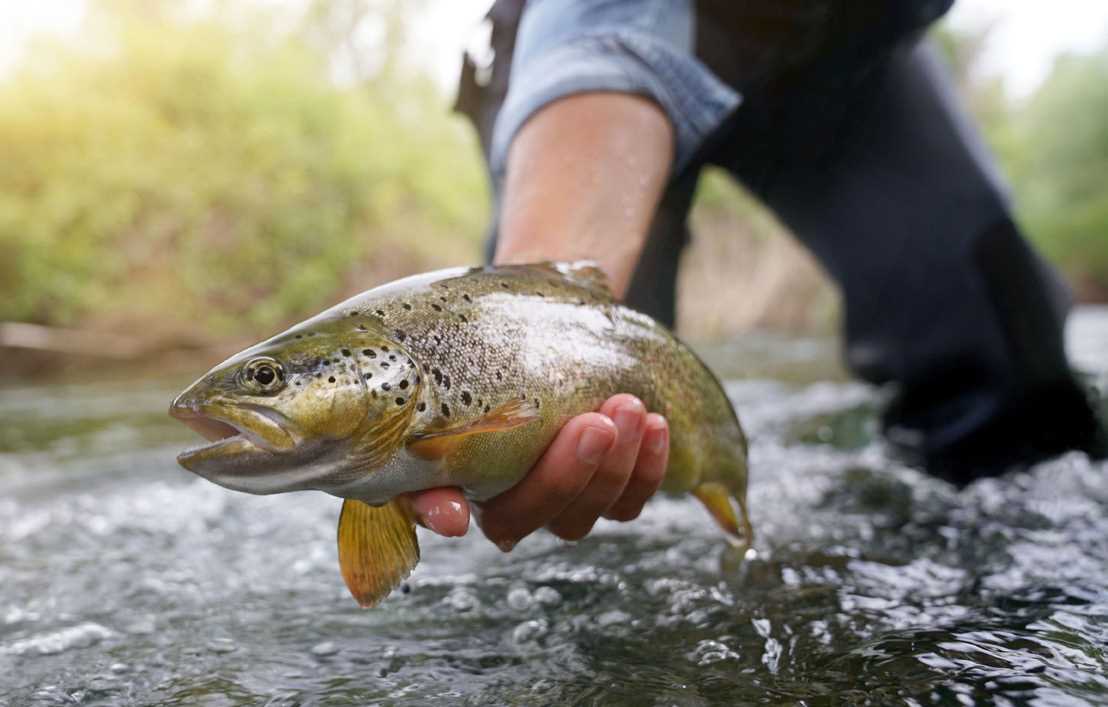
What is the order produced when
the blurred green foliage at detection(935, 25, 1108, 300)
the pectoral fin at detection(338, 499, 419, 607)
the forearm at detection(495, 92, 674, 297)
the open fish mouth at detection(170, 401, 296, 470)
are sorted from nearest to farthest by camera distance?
the open fish mouth at detection(170, 401, 296, 470)
the pectoral fin at detection(338, 499, 419, 607)
the forearm at detection(495, 92, 674, 297)
the blurred green foliage at detection(935, 25, 1108, 300)

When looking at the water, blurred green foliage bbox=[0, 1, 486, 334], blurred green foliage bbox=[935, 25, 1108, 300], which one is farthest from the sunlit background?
the water

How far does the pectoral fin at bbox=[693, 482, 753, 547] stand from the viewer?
6.63 ft

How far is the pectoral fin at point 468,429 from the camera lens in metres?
1.37

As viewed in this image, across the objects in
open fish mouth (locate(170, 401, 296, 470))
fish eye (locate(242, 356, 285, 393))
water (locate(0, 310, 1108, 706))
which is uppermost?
fish eye (locate(242, 356, 285, 393))

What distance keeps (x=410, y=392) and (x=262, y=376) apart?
0.73 ft

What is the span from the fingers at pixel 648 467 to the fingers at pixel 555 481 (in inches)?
3.1

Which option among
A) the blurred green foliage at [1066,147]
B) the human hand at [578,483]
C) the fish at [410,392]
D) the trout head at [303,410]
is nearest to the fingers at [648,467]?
the human hand at [578,483]

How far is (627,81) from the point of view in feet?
6.95

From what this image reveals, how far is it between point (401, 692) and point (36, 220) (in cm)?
1624

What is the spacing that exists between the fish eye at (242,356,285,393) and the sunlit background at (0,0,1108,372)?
11049 millimetres

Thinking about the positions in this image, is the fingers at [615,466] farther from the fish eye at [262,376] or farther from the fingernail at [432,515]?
the fish eye at [262,376]

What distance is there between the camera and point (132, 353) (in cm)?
1123

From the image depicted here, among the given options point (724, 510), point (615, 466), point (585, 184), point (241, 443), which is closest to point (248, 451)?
point (241, 443)

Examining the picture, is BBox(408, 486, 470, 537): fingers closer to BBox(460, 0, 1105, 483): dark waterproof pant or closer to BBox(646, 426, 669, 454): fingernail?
BBox(646, 426, 669, 454): fingernail
